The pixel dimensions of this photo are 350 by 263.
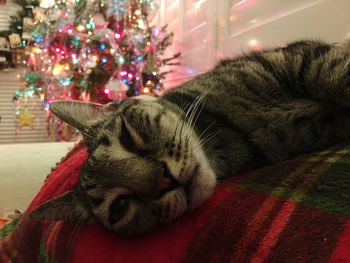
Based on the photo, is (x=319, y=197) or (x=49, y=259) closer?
(x=319, y=197)

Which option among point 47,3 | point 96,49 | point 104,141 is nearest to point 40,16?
point 47,3

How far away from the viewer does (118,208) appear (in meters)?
0.81

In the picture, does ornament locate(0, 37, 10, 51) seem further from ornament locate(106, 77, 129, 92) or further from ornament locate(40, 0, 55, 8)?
ornament locate(106, 77, 129, 92)

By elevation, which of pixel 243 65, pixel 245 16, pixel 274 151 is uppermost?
pixel 245 16

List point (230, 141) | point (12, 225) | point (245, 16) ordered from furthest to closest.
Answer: point (245, 16) < point (12, 225) < point (230, 141)

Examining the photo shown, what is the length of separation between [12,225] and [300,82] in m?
1.05

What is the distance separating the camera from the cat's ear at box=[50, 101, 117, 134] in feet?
3.47

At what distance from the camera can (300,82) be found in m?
1.02

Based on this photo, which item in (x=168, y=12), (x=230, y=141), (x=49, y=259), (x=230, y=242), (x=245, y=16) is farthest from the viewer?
(x=168, y=12)

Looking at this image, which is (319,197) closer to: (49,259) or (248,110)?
(248,110)

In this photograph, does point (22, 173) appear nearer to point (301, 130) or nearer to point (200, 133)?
point (200, 133)

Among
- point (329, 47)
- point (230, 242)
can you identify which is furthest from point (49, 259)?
point (329, 47)

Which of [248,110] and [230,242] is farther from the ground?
[248,110]

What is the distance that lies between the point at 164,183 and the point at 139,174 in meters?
0.05
